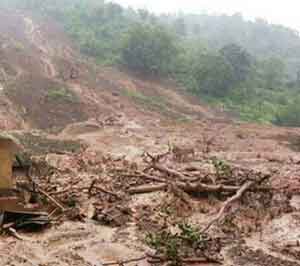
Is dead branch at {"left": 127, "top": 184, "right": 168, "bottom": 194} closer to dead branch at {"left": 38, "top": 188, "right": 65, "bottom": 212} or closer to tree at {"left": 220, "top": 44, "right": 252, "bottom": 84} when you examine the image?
dead branch at {"left": 38, "top": 188, "right": 65, "bottom": 212}

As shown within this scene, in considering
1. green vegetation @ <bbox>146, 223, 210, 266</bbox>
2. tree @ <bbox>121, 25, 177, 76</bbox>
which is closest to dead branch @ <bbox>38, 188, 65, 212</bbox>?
green vegetation @ <bbox>146, 223, 210, 266</bbox>

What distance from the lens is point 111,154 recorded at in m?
19.3

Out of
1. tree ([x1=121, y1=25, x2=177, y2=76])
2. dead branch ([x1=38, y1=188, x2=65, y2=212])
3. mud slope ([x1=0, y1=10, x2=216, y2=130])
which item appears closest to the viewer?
dead branch ([x1=38, y1=188, x2=65, y2=212])

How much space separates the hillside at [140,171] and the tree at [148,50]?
2.22 meters

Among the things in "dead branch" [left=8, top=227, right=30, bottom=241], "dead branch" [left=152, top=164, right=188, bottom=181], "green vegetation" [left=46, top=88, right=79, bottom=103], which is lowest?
"dead branch" [left=8, top=227, right=30, bottom=241]

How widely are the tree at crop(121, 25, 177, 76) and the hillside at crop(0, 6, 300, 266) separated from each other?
7.30 feet

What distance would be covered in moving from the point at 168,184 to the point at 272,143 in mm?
11908

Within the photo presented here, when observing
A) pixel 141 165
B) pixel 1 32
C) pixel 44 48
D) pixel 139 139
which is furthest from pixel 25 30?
pixel 141 165

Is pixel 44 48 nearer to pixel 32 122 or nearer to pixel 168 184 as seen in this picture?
pixel 32 122

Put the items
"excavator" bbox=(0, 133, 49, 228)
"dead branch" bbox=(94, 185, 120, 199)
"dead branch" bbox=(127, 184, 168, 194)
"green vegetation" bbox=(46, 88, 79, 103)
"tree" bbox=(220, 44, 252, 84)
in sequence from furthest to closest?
1. "tree" bbox=(220, 44, 252, 84)
2. "green vegetation" bbox=(46, 88, 79, 103)
3. "dead branch" bbox=(127, 184, 168, 194)
4. "dead branch" bbox=(94, 185, 120, 199)
5. "excavator" bbox=(0, 133, 49, 228)

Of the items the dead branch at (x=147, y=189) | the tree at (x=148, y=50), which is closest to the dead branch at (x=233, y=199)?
the dead branch at (x=147, y=189)

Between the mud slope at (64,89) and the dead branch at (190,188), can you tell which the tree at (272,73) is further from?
the dead branch at (190,188)

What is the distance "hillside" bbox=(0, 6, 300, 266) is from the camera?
31.2 feet

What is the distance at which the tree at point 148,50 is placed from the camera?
126ft
